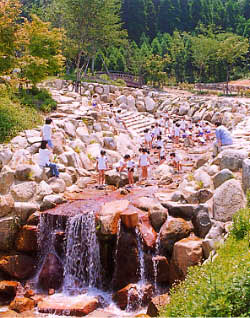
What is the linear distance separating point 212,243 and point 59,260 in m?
4.03

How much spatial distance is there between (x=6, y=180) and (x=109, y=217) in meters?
3.77

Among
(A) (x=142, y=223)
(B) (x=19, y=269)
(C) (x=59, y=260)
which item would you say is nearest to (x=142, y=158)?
(A) (x=142, y=223)

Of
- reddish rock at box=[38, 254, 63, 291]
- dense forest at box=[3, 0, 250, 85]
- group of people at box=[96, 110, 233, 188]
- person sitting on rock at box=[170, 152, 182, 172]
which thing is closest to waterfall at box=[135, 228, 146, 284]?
reddish rock at box=[38, 254, 63, 291]

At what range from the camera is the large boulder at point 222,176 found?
870 centimetres

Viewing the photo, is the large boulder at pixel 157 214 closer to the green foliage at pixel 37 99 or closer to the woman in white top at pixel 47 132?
the woman in white top at pixel 47 132

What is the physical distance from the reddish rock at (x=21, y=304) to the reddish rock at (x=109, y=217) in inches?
89.1

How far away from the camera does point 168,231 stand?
824 centimetres

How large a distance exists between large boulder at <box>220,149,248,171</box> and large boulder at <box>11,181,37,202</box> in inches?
212

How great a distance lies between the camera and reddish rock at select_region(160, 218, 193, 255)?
26.9 ft

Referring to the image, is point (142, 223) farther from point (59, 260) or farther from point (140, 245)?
point (59, 260)

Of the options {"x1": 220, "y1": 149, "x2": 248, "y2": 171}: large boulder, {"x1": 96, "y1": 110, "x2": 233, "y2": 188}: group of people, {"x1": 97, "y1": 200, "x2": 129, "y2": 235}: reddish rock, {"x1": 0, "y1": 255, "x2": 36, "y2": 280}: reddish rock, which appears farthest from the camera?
{"x1": 96, "y1": 110, "x2": 233, "y2": 188}: group of people

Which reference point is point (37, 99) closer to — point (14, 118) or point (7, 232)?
point (14, 118)

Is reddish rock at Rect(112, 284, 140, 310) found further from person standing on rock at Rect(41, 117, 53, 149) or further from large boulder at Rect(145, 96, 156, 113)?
large boulder at Rect(145, 96, 156, 113)

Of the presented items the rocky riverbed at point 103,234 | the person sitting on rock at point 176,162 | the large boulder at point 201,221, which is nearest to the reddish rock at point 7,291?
the rocky riverbed at point 103,234
